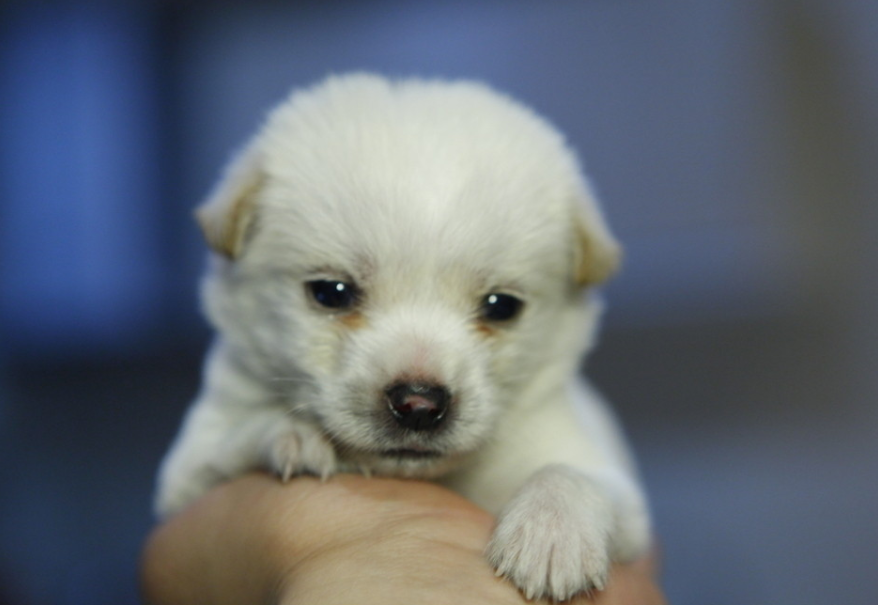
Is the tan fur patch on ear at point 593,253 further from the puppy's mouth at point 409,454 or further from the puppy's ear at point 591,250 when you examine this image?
the puppy's mouth at point 409,454

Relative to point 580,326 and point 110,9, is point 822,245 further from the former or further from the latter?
point 110,9

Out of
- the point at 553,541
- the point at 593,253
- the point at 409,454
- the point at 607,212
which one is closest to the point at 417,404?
the point at 409,454

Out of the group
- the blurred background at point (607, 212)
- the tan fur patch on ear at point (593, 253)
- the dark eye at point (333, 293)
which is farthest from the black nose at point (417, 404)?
the blurred background at point (607, 212)

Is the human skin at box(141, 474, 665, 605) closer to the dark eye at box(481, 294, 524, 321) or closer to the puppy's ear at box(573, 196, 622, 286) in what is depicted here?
the dark eye at box(481, 294, 524, 321)

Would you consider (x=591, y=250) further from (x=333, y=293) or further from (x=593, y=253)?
(x=333, y=293)

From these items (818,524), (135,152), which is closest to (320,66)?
(135,152)
